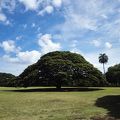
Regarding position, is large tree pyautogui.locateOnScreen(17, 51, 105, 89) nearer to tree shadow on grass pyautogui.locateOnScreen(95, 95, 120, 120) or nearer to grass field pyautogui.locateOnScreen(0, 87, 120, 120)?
grass field pyautogui.locateOnScreen(0, 87, 120, 120)

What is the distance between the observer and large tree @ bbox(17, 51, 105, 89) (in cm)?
5556

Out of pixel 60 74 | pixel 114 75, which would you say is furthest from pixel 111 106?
pixel 114 75

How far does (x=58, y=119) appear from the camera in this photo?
657 inches

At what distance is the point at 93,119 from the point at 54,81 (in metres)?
39.8

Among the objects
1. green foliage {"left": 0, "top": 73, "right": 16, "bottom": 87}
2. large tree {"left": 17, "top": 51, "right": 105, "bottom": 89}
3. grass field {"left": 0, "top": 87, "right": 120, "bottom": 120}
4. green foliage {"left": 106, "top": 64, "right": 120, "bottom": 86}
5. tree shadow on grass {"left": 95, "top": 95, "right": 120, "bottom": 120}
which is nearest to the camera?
grass field {"left": 0, "top": 87, "right": 120, "bottom": 120}

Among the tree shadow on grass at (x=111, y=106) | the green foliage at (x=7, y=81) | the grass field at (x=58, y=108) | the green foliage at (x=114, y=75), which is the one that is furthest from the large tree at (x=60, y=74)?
the green foliage at (x=114, y=75)

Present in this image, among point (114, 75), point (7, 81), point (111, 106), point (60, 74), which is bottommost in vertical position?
point (111, 106)

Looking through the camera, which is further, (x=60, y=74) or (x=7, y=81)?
(x=7, y=81)

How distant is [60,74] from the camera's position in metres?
54.6

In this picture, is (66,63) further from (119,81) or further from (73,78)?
(119,81)

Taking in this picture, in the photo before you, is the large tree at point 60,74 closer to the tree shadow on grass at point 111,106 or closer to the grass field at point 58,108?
the grass field at point 58,108

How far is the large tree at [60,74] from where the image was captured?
55.6 meters

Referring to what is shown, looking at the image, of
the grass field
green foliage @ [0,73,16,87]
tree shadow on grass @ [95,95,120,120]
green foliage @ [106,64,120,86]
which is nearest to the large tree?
green foliage @ [0,73,16,87]

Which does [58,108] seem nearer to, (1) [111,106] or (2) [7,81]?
(1) [111,106]
